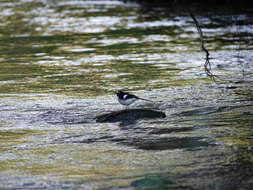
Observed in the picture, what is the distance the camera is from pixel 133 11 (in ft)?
125

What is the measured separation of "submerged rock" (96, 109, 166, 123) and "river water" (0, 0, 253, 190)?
47mm

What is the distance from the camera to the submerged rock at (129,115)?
11.9m

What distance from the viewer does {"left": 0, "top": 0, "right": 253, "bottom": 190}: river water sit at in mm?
8633

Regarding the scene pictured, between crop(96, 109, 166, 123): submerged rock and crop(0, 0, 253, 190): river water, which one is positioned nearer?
crop(0, 0, 253, 190): river water

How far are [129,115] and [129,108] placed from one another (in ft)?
3.15

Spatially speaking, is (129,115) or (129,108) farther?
(129,108)

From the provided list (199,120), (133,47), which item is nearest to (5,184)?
(199,120)

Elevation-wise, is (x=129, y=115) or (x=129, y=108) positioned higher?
(x=129, y=115)

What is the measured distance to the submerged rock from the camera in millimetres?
11945

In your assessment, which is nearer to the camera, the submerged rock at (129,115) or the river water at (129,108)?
the river water at (129,108)

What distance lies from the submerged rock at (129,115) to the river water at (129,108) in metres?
0.05

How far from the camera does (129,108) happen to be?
42.5 feet

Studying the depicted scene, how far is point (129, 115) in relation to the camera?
39.4ft

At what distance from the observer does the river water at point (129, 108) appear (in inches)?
340
